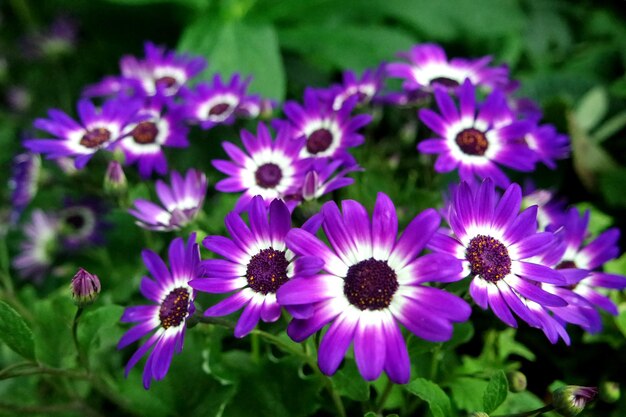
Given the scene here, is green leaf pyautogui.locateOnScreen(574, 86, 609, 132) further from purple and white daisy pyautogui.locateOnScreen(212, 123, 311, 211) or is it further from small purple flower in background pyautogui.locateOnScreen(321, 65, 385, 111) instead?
purple and white daisy pyautogui.locateOnScreen(212, 123, 311, 211)

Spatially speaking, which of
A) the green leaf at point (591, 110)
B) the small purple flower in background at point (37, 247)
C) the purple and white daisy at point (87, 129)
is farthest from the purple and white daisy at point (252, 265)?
the green leaf at point (591, 110)

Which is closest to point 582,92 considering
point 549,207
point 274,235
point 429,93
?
point 549,207

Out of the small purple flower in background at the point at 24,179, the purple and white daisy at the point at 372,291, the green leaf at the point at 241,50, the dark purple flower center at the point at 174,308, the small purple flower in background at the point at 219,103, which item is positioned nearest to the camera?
the purple and white daisy at the point at 372,291

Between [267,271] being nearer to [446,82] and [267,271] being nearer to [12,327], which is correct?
[12,327]

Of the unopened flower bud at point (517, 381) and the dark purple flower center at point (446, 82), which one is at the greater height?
the dark purple flower center at point (446, 82)

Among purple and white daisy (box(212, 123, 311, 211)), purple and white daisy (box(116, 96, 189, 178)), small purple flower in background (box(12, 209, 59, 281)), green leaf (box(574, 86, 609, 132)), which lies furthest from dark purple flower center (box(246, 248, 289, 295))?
green leaf (box(574, 86, 609, 132))

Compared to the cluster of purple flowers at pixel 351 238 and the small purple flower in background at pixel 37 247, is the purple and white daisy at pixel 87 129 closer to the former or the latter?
the cluster of purple flowers at pixel 351 238
